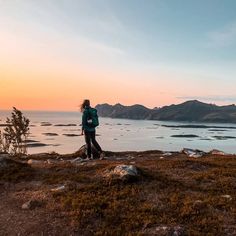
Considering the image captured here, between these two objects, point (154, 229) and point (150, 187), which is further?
point (150, 187)

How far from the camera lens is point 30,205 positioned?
1426 cm

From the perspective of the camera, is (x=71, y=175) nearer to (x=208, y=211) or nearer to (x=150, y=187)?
(x=150, y=187)

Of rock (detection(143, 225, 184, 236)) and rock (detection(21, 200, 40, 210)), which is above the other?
rock (detection(21, 200, 40, 210))

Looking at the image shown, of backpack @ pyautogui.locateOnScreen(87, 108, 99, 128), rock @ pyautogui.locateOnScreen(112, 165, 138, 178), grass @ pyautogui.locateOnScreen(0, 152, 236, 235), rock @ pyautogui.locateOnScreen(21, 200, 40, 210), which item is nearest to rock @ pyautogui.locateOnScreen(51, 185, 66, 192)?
grass @ pyautogui.locateOnScreen(0, 152, 236, 235)

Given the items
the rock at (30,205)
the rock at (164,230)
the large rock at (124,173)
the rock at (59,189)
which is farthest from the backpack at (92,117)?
the rock at (164,230)

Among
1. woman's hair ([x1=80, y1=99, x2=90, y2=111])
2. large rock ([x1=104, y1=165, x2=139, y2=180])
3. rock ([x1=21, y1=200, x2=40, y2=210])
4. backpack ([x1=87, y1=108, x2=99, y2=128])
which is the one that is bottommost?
rock ([x1=21, y1=200, x2=40, y2=210])

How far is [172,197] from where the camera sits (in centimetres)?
1441

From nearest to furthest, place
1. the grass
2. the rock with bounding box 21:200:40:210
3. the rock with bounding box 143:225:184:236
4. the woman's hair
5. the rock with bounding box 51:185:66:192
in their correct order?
the rock with bounding box 143:225:184:236 < the grass < the rock with bounding box 21:200:40:210 < the rock with bounding box 51:185:66:192 < the woman's hair

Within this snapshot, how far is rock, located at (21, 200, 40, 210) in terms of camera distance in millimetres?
14174

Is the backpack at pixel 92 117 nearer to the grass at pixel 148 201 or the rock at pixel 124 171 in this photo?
the grass at pixel 148 201

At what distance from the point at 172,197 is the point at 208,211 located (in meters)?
1.70

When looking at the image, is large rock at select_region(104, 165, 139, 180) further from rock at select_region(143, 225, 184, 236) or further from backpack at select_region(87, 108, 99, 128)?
backpack at select_region(87, 108, 99, 128)

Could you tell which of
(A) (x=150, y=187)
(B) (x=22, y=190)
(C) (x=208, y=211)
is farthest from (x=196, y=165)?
(B) (x=22, y=190)

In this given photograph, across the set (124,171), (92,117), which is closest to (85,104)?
(92,117)
